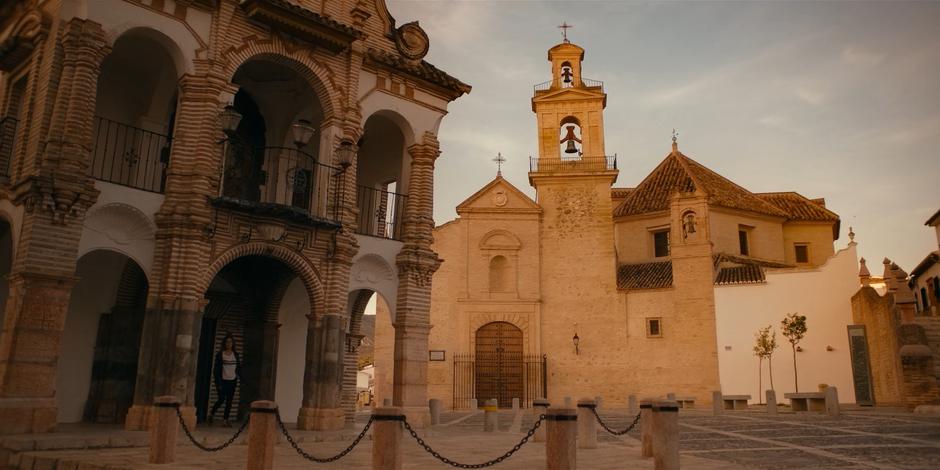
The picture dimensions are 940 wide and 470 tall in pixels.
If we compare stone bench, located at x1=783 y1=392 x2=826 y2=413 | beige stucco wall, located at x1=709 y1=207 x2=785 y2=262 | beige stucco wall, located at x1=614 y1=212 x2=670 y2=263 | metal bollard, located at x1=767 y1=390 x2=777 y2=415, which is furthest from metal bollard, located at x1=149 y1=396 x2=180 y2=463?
beige stucco wall, located at x1=614 y1=212 x2=670 y2=263

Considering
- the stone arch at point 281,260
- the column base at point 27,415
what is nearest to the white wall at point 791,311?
the stone arch at point 281,260

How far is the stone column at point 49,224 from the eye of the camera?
1040 cm

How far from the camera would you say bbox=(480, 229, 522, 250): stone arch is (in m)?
31.6

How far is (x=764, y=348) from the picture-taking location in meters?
27.0

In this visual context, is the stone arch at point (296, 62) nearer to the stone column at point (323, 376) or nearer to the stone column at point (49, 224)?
the stone column at point (49, 224)

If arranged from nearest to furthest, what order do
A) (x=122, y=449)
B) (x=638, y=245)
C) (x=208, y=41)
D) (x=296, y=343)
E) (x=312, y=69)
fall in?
1. (x=122, y=449)
2. (x=208, y=41)
3. (x=312, y=69)
4. (x=296, y=343)
5. (x=638, y=245)

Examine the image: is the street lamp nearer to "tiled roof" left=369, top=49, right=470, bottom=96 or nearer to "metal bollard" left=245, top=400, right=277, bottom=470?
"tiled roof" left=369, top=49, right=470, bottom=96

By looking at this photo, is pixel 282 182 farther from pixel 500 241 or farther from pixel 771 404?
pixel 500 241

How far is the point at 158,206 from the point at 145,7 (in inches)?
146

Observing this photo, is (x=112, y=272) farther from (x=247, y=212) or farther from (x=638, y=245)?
(x=638, y=245)

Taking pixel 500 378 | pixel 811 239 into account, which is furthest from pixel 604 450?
pixel 811 239

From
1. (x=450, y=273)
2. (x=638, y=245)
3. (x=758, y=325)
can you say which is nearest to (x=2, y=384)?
(x=450, y=273)

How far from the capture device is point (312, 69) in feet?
48.4

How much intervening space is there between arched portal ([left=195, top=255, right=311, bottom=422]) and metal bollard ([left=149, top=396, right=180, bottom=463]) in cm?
702
